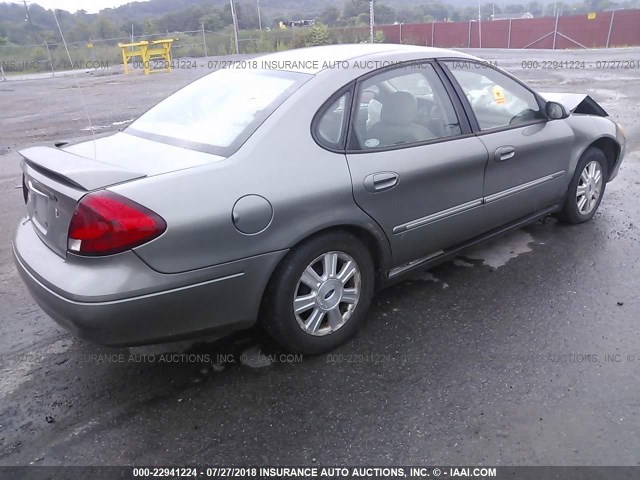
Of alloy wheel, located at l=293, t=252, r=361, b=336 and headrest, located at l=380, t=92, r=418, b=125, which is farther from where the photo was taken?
headrest, located at l=380, t=92, r=418, b=125

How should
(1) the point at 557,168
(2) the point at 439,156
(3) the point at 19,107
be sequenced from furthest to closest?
(3) the point at 19,107
(1) the point at 557,168
(2) the point at 439,156

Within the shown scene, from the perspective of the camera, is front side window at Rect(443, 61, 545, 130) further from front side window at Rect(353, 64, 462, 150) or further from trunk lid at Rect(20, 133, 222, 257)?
trunk lid at Rect(20, 133, 222, 257)

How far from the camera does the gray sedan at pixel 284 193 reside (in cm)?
236

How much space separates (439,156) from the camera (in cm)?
329

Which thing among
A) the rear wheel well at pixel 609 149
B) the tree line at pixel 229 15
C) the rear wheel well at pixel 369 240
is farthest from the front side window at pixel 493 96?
the tree line at pixel 229 15

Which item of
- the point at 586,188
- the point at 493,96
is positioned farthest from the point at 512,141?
the point at 586,188

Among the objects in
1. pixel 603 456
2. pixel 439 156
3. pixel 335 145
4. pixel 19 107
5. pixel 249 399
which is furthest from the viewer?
pixel 19 107

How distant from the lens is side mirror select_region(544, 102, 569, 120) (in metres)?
3.99

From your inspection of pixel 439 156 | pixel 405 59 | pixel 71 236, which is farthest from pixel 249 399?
pixel 405 59

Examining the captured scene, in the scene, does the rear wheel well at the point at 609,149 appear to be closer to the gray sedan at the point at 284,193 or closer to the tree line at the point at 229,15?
the gray sedan at the point at 284,193

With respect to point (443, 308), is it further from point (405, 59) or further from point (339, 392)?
point (405, 59)

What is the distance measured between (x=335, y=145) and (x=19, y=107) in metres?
13.6

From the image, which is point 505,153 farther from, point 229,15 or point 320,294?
point 229,15

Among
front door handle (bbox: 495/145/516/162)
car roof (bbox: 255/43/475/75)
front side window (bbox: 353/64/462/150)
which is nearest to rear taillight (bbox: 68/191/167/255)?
front side window (bbox: 353/64/462/150)
